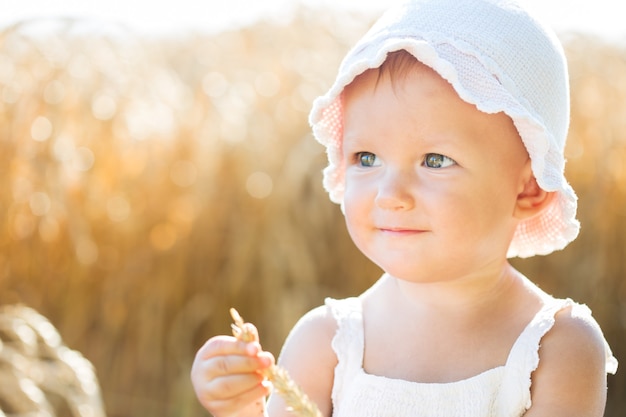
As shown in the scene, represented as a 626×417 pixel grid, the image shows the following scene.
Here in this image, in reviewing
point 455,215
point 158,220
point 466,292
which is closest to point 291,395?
point 455,215

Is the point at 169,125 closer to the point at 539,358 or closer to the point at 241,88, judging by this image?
the point at 241,88

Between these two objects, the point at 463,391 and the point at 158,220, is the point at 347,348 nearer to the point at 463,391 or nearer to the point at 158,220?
the point at 463,391

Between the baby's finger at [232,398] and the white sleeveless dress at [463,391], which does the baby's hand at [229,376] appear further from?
the white sleeveless dress at [463,391]

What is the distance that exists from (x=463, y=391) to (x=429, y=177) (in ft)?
1.24

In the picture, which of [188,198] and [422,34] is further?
[188,198]

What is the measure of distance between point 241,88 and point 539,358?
2.88 m

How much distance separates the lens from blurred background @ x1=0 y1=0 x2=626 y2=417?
12.4ft

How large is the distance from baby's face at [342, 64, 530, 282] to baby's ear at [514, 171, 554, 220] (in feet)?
0.20

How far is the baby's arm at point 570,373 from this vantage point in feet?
5.76

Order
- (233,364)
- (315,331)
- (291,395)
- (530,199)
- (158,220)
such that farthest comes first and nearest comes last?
(158,220)
(315,331)
(530,199)
(233,364)
(291,395)

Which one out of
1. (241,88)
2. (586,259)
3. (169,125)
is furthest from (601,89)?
(169,125)

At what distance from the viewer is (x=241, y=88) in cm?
448

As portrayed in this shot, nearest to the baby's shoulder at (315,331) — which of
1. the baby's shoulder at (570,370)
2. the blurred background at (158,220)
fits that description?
the baby's shoulder at (570,370)

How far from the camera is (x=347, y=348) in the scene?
2.00 meters
